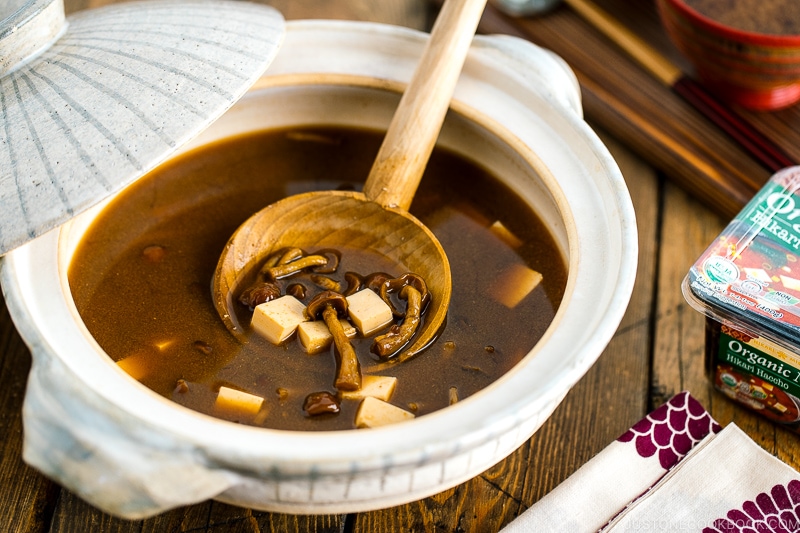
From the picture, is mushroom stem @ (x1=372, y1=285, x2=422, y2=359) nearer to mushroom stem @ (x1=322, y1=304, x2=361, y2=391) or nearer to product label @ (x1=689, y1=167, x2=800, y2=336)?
mushroom stem @ (x1=322, y1=304, x2=361, y2=391)

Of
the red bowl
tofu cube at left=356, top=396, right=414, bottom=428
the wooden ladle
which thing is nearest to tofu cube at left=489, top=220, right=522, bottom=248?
the wooden ladle

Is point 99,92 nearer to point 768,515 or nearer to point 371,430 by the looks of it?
point 371,430

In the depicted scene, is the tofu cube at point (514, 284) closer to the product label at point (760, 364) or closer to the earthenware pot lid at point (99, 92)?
the product label at point (760, 364)

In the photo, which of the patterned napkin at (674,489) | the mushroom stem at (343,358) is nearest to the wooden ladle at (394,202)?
the mushroom stem at (343,358)

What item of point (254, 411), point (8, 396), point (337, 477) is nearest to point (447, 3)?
point (254, 411)

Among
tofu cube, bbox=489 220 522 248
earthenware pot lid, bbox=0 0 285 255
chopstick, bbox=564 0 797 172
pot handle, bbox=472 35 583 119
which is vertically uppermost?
earthenware pot lid, bbox=0 0 285 255
